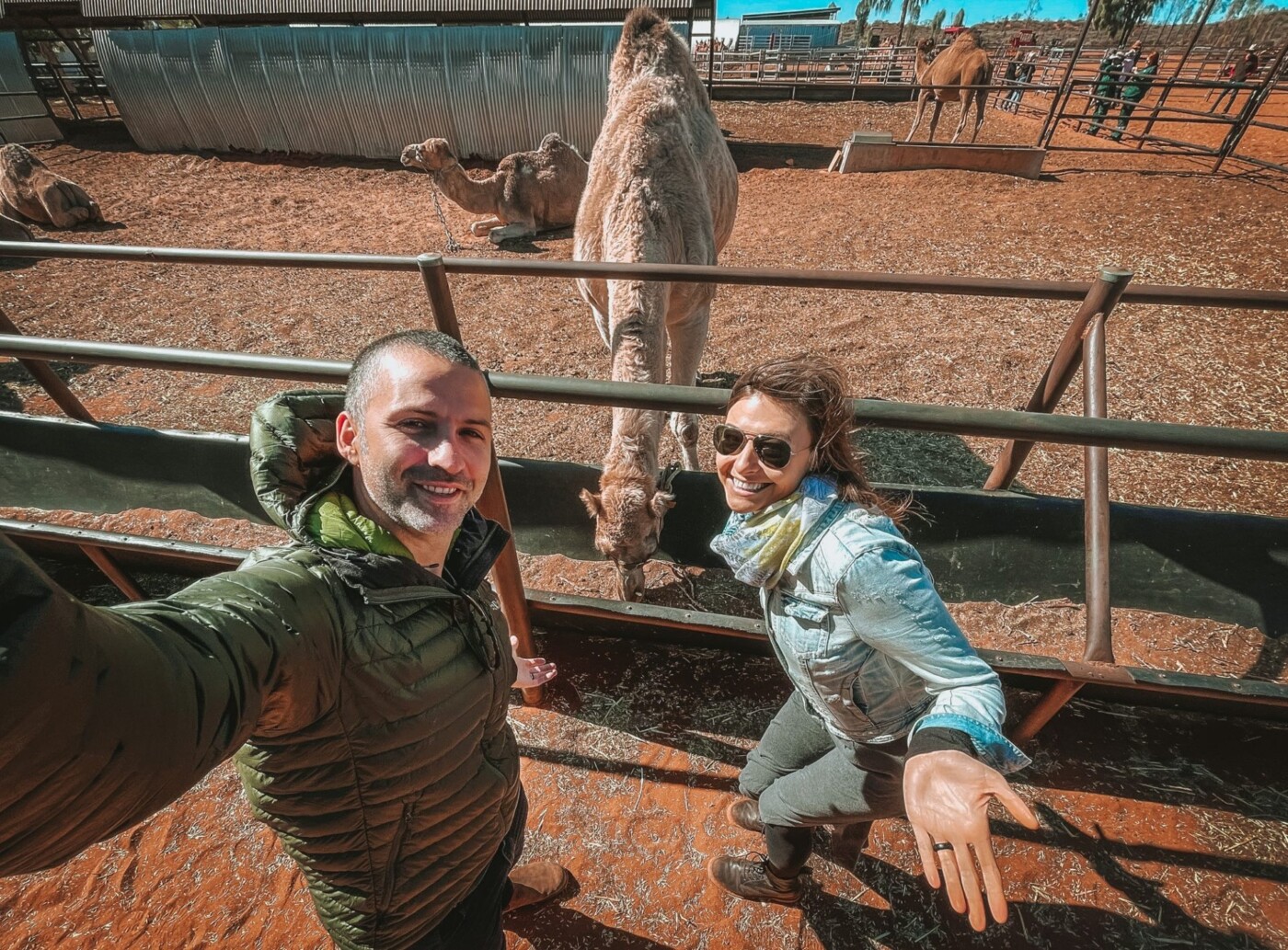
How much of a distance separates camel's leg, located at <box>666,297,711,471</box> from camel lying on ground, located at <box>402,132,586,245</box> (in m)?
5.65

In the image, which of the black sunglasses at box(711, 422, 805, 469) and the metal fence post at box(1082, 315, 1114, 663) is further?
→ the metal fence post at box(1082, 315, 1114, 663)

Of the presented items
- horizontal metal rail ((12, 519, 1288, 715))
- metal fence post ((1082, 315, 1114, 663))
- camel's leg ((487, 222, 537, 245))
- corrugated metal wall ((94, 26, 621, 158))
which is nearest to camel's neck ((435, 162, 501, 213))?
camel's leg ((487, 222, 537, 245))

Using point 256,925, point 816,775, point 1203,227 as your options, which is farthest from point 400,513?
point 1203,227

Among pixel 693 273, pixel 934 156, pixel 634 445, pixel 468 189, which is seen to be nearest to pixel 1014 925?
pixel 634 445

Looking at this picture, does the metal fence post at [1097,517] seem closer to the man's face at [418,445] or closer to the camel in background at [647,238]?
the camel in background at [647,238]

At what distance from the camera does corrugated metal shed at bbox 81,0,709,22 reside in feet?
41.0

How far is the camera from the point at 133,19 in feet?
46.8

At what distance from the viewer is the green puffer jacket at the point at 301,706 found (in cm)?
59

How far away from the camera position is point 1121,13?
1446 inches

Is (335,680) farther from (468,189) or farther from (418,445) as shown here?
(468,189)

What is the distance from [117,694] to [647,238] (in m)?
3.28

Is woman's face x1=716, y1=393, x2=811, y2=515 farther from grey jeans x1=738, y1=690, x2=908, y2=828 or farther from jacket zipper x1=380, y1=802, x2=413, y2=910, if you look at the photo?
jacket zipper x1=380, y1=802, x2=413, y2=910

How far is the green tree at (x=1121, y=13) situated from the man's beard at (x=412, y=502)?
40.8 m

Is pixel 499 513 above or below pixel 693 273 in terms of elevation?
below
